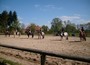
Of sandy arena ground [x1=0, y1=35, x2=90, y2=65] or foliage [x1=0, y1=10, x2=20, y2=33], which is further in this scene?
foliage [x1=0, y1=10, x2=20, y2=33]

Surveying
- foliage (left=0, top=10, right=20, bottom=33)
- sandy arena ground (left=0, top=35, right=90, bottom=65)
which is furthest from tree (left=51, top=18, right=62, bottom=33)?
sandy arena ground (left=0, top=35, right=90, bottom=65)

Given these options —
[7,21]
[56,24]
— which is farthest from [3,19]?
[56,24]

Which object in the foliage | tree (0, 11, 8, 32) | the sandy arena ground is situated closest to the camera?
the sandy arena ground

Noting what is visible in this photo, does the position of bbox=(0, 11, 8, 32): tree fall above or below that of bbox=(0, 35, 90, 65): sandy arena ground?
above

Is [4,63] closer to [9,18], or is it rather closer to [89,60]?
[89,60]

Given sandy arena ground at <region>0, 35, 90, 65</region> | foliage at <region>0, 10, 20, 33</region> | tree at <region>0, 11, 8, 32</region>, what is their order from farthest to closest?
tree at <region>0, 11, 8, 32</region>
foliage at <region>0, 10, 20, 33</region>
sandy arena ground at <region>0, 35, 90, 65</region>

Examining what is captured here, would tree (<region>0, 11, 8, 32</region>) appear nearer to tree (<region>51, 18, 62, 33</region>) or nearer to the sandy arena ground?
tree (<region>51, 18, 62, 33</region>)

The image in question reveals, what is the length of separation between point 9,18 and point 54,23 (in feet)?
101

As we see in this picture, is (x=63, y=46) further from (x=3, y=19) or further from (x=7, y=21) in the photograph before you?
(x=7, y=21)

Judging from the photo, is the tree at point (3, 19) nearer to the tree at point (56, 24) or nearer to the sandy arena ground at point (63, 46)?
the tree at point (56, 24)

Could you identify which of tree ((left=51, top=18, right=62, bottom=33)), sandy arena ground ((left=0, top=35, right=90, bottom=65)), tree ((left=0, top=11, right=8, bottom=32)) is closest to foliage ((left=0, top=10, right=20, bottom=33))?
tree ((left=0, top=11, right=8, bottom=32))

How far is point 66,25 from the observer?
122 m

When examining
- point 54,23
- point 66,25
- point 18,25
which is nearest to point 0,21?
point 18,25

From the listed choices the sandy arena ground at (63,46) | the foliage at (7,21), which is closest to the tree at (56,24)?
the foliage at (7,21)
